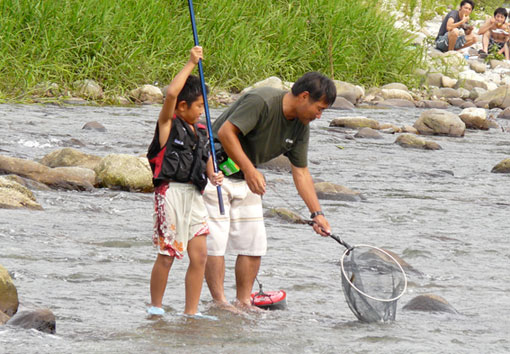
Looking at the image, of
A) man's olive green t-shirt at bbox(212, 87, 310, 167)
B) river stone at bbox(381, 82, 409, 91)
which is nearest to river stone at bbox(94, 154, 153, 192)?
man's olive green t-shirt at bbox(212, 87, 310, 167)

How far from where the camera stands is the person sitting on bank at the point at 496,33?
21656 mm

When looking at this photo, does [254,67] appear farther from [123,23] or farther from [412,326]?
[412,326]

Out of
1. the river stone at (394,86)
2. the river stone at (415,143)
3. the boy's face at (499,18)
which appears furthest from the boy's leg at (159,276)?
the boy's face at (499,18)

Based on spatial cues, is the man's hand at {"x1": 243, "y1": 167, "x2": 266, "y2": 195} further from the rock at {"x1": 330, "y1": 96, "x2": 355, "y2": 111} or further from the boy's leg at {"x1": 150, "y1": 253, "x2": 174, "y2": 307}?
the rock at {"x1": 330, "y1": 96, "x2": 355, "y2": 111}

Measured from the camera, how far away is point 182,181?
442 centimetres

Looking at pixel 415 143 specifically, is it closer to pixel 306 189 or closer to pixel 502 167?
pixel 502 167

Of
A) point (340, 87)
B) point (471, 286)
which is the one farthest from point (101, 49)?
point (471, 286)

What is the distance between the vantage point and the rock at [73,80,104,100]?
13.0 metres

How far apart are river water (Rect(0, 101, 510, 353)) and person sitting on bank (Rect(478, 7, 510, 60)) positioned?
1187 cm

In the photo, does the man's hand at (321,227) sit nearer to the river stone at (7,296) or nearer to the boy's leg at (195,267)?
the boy's leg at (195,267)

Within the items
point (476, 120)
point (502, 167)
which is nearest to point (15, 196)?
point (502, 167)

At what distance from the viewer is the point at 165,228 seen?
4.39 metres

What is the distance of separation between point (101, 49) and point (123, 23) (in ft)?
1.64

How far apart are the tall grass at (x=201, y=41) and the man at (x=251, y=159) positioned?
25.9ft
